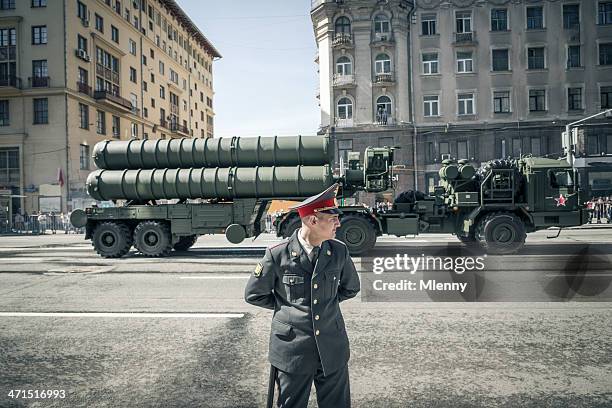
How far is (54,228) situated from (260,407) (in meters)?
32.3

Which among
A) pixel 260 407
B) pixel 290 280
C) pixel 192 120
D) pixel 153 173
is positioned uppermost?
pixel 192 120

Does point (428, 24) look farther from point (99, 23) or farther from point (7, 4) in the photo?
point (7, 4)

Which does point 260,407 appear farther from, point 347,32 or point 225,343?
point 347,32

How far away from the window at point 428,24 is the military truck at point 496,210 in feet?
88.8

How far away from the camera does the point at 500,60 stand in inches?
1398

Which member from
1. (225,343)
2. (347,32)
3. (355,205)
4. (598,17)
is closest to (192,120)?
(347,32)

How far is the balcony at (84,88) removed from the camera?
36.6 meters

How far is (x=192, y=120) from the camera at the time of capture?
65188 millimetres

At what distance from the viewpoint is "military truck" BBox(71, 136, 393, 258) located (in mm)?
12695

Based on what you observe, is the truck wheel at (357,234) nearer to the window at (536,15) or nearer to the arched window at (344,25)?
the arched window at (344,25)

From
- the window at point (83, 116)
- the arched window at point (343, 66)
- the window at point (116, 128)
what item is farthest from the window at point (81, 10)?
the arched window at point (343, 66)

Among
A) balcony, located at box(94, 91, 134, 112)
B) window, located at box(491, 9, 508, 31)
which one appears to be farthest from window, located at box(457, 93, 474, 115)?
balcony, located at box(94, 91, 134, 112)

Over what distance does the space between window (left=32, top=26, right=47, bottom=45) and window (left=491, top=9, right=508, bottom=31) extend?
1485 inches

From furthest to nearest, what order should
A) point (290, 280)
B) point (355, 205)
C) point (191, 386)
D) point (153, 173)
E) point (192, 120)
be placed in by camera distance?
point (192, 120), point (153, 173), point (355, 205), point (191, 386), point (290, 280)
